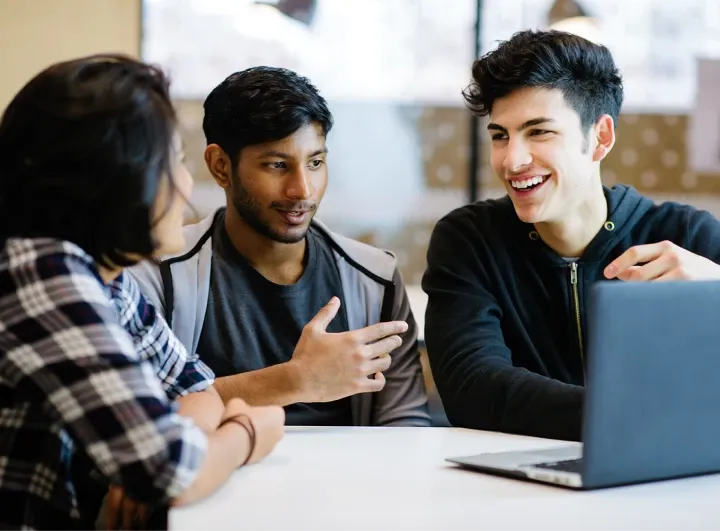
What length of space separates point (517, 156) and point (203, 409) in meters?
0.87

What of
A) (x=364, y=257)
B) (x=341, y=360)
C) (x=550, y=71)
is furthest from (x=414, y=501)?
(x=550, y=71)

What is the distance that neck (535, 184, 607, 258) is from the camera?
6.24ft

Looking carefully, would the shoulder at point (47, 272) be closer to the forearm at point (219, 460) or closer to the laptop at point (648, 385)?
the forearm at point (219, 460)

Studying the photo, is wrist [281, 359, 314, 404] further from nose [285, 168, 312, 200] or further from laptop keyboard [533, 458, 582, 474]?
laptop keyboard [533, 458, 582, 474]

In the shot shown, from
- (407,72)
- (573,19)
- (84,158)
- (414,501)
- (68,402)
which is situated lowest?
(414,501)

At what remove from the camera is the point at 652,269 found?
161 cm

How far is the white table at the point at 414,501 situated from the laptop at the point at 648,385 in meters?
0.03

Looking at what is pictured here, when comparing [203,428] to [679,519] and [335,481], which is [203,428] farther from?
[679,519]

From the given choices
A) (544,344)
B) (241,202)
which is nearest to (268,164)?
(241,202)

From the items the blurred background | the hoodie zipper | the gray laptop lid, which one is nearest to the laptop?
the gray laptop lid

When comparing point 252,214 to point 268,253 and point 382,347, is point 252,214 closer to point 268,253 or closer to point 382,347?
point 268,253

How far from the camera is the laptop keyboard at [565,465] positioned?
3.70ft

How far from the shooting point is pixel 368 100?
405cm

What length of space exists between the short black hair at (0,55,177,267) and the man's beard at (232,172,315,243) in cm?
82
